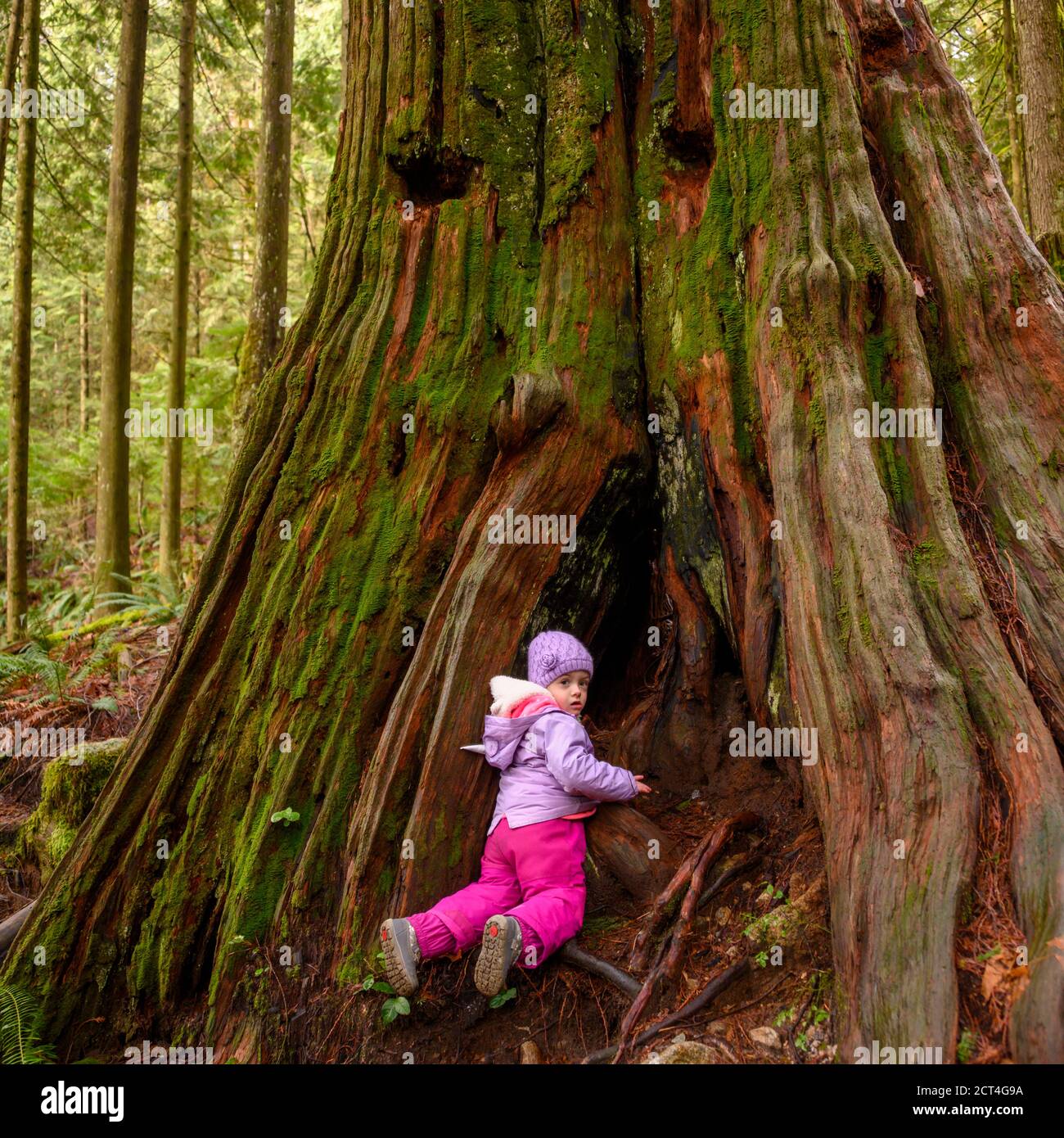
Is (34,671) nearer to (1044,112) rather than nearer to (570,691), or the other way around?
(570,691)

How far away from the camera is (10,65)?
9703mm

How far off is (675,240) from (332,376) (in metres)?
1.98

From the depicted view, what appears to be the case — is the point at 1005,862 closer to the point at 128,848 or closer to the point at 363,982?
the point at 363,982

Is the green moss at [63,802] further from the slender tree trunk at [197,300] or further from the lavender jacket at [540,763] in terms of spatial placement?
the slender tree trunk at [197,300]

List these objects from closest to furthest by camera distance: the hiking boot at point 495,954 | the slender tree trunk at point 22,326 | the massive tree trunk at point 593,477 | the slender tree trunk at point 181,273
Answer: the hiking boot at point 495,954, the massive tree trunk at point 593,477, the slender tree trunk at point 22,326, the slender tree trunk at point 181,273

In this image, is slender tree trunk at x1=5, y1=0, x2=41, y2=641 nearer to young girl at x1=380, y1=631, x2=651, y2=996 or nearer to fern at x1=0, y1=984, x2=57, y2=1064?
fern at x1=0, y1=984, x2=57, y2=1064

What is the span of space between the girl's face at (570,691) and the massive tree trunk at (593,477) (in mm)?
260

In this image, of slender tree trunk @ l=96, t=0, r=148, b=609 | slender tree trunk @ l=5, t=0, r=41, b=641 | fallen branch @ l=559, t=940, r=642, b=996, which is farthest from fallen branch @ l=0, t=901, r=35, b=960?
slender tree trunk @ l=96, t=0, r=148, b=609

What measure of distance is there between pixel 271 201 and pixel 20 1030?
8.85 m

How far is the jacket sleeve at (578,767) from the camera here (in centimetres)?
380

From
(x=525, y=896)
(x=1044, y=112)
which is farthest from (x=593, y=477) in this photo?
Result: (x=1044, y=112)

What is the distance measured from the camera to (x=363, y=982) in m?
3.43

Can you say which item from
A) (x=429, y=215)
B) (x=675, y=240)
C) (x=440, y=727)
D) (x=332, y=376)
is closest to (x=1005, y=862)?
(x=440, y=727)

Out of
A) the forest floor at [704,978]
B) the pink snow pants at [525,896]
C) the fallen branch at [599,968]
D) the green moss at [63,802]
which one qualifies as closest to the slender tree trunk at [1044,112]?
the forest floor at [704,978]
